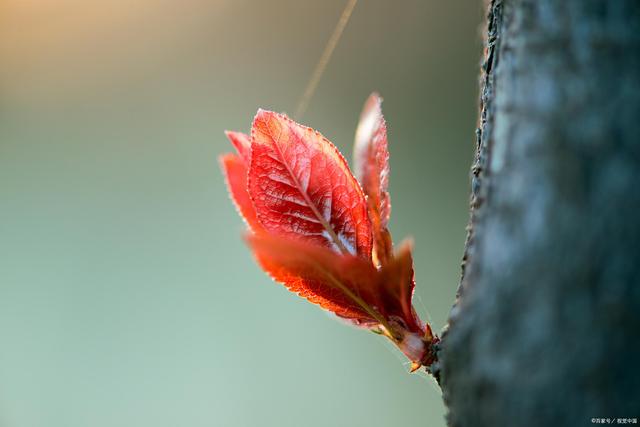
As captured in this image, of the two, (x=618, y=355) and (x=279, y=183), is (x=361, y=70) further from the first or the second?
(x=618, y=355)

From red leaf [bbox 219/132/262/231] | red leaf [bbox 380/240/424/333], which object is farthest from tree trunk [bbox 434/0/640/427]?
red leaf [bbox 219/132/262/231]

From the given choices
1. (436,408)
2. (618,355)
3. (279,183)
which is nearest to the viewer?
(618,355)

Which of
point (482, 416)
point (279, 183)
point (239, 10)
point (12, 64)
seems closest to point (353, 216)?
point (279, 183)

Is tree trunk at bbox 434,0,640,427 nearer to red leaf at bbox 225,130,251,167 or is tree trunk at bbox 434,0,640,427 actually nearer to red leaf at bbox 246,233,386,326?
red leaf at bbox 246,233,386,326

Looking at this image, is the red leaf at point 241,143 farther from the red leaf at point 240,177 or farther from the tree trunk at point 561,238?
Result: the tree trunk at point 561,238

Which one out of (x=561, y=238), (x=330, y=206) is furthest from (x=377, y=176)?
(x=561, y=238)
